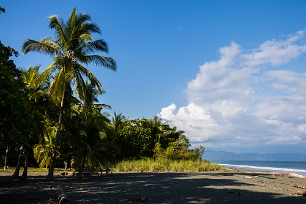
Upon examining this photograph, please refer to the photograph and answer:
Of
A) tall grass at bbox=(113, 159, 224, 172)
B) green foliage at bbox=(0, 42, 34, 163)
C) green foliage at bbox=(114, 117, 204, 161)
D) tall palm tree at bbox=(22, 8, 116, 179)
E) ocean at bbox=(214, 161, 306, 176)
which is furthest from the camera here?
ocean at bbox=(214, 161, 306, 176)

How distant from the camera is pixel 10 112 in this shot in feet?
32.6

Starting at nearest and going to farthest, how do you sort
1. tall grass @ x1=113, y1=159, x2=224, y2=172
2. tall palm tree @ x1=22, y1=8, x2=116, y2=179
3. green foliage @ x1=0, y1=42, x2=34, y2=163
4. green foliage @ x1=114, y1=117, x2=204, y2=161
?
green foliage @ x1=0, y1=42, x2=34, y2=163 → tall palm tree @ x1=22, y1=8, x2=116, y2=179 → tall grass @ x1=113, y1=159, x2=224, y2=172 → green foliage @ x1=114, y1=117, x2=204, y2=161

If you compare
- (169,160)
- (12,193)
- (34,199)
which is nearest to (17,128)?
(34,199)

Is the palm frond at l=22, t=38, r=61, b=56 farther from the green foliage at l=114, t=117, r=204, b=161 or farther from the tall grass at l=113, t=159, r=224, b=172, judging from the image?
the green foliage at l=114, t=117, r=204, b=161

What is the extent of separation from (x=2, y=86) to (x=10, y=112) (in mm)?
808

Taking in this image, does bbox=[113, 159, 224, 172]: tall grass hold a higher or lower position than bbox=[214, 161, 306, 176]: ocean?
lower

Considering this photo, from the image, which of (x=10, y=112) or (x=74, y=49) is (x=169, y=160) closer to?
(x=74, y=49)

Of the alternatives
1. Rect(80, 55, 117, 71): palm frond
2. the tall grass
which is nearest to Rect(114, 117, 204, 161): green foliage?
the tall grass

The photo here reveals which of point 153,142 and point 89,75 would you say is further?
point 153,142

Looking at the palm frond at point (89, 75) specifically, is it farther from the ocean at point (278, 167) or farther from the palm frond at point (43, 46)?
the ocean at point (278, 167)

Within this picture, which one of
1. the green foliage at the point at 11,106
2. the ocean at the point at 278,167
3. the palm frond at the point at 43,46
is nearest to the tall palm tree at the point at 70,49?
the palm frond at the point at 43,46

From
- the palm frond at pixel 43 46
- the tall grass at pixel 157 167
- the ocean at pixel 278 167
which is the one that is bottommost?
the tall grass at pixel 157 167

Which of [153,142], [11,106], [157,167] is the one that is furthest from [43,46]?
[153,142]

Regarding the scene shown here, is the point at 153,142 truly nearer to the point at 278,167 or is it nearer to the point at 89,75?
the point at 89,75
